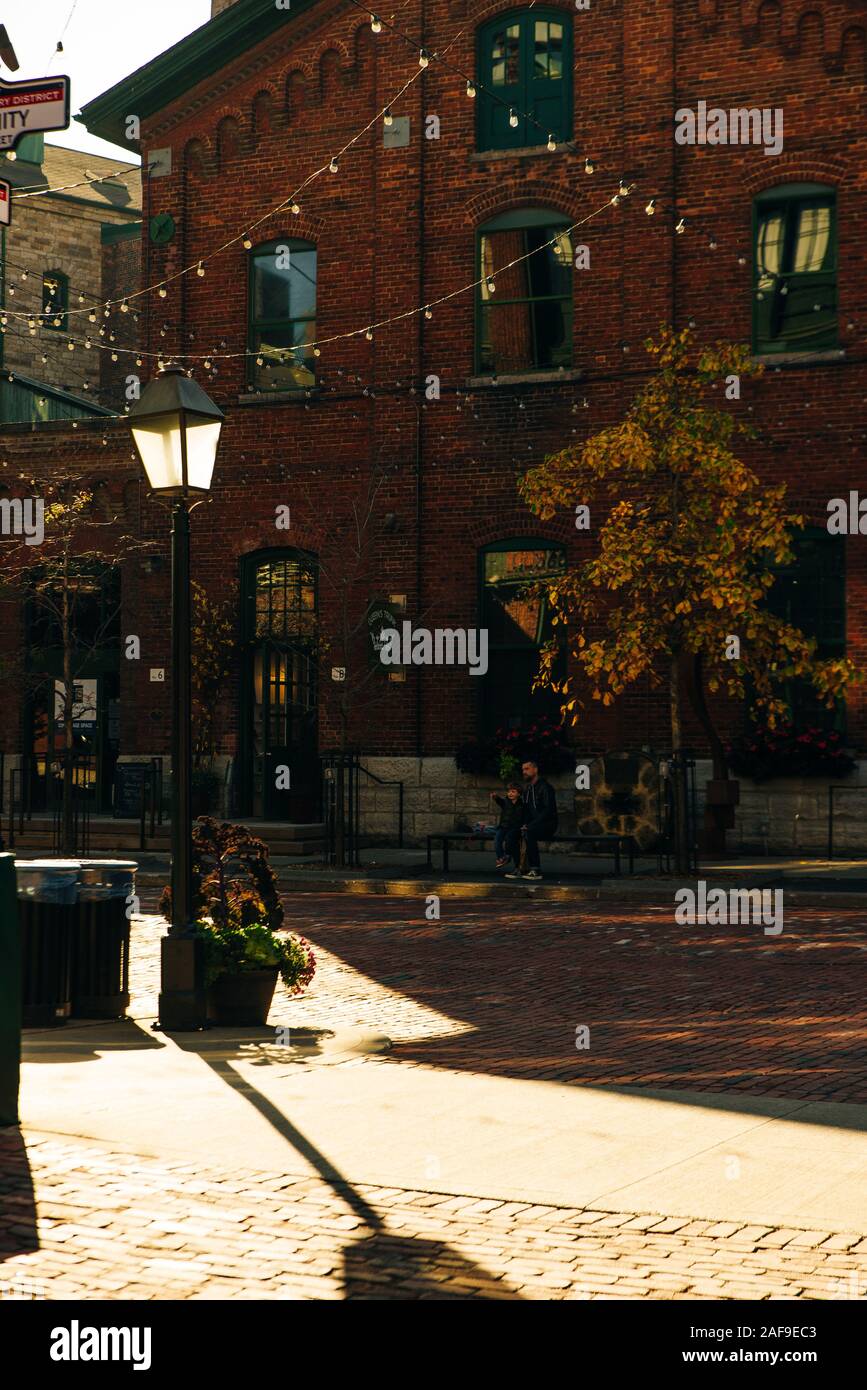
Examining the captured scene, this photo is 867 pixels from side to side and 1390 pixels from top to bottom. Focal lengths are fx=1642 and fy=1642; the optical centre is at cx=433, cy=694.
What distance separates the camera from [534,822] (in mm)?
19141

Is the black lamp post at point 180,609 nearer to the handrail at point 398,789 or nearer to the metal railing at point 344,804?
the metal railing at point 344,804

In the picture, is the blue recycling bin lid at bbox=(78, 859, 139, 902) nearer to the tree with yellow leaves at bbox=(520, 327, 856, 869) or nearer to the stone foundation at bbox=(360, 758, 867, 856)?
the tree with yellow leaves at bbox=(520, 327, 856, 869)

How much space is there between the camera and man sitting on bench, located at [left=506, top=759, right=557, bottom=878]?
18.9m

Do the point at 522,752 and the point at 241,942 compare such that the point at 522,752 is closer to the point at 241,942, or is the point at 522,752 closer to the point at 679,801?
the point at 679,801

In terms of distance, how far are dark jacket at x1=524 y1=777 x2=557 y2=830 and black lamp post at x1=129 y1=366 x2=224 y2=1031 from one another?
9.27 meters

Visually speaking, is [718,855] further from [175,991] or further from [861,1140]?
[861,1140]

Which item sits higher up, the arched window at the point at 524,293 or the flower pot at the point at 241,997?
the arched window at the point at 524,293

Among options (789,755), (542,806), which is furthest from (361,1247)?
(789,755)

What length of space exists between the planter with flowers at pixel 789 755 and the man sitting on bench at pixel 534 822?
10.5ft

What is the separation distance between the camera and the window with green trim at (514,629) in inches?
901

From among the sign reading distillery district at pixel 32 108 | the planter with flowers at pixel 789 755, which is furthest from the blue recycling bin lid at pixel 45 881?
the planter with flowers at pixel 789 755

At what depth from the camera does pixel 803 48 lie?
21688 mm
